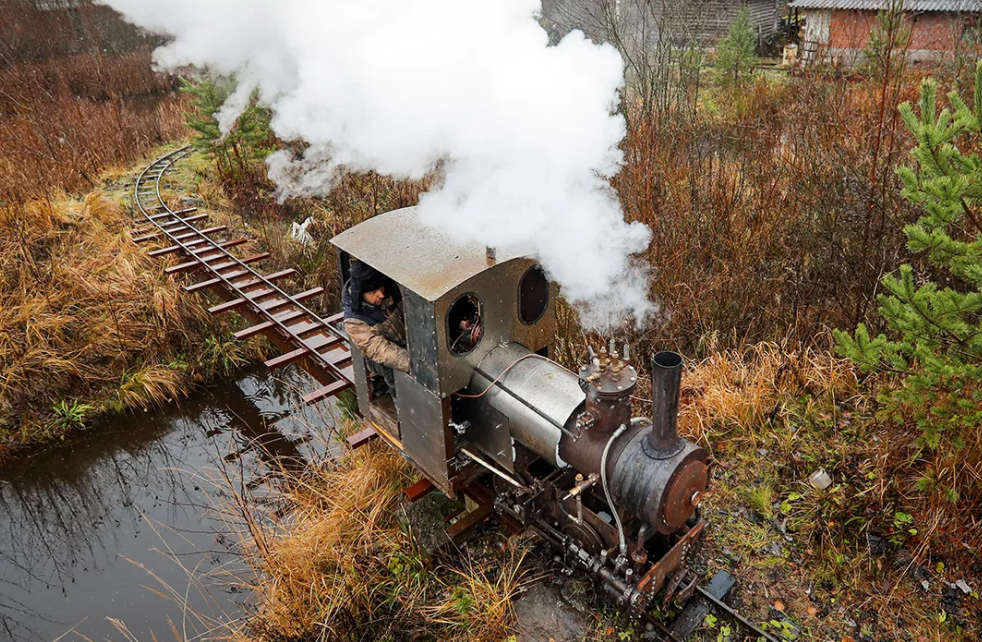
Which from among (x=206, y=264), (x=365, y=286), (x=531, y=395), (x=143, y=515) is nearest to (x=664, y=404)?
(x=531, y=395)

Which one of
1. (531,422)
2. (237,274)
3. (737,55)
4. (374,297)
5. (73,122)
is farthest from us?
(737,55)

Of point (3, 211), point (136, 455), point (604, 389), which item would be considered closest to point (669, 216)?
point (604, 389)

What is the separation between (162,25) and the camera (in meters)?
6.07

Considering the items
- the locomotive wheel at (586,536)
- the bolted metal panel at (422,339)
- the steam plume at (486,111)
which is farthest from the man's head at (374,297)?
the locomotive wheel at (586,536)

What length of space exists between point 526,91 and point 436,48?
28.4 inches

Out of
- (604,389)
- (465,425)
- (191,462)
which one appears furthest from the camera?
(191,462)

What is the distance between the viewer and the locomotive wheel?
4.26m

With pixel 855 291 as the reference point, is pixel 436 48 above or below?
above

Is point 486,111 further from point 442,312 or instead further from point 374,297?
point 374,297

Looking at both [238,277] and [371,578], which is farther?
[238,277]

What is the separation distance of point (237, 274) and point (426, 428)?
17.9 feet

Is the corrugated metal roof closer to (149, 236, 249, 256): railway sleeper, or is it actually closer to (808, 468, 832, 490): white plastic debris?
(808, 468, 832, 490): white plastic debris

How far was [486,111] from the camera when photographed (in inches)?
169

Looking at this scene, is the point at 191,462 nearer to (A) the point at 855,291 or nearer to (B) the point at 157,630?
(B) the point at 157,630
